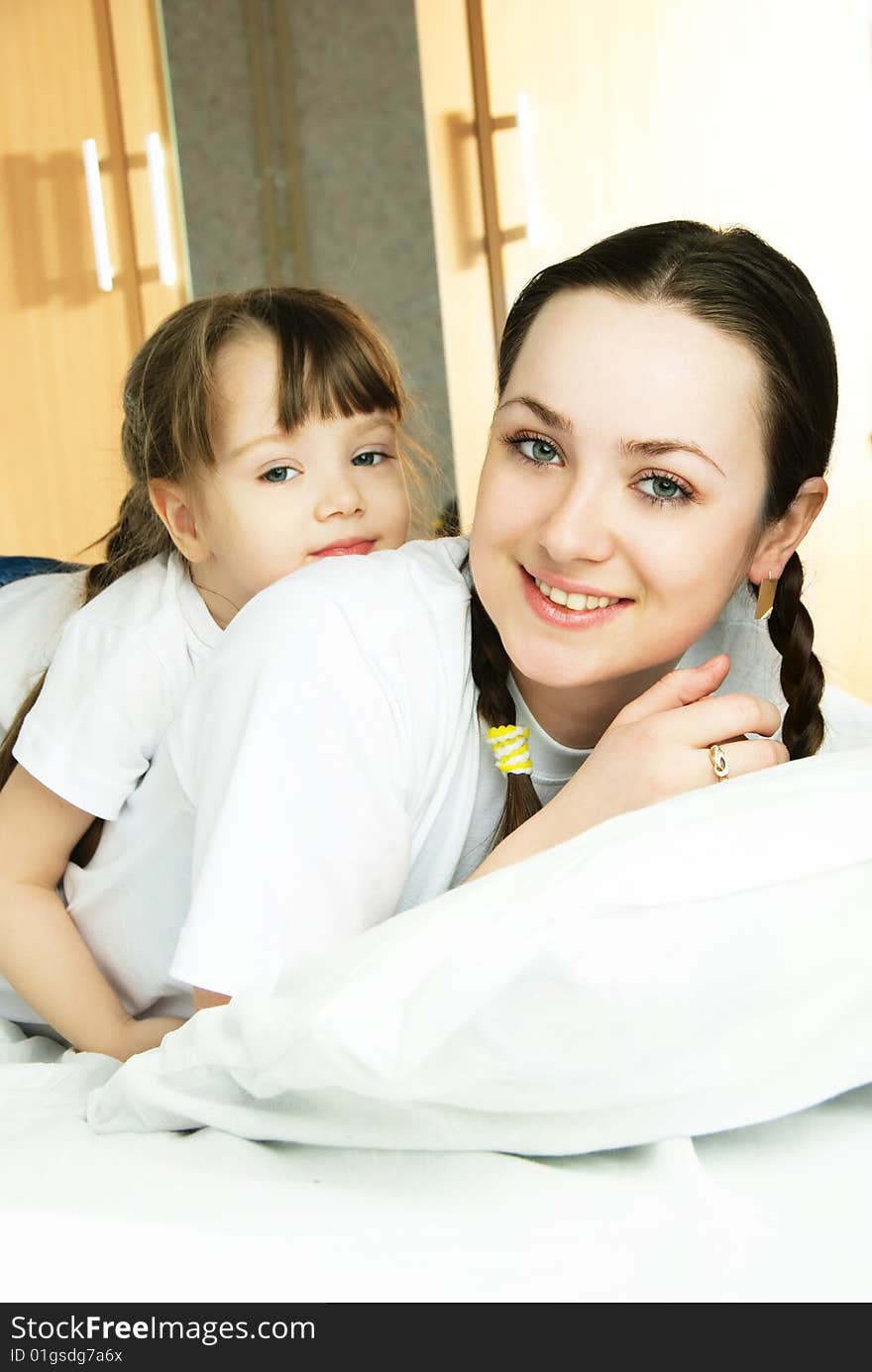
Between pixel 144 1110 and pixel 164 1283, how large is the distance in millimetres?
242

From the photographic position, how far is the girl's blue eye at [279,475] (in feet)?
4.67

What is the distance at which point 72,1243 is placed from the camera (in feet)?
1.84

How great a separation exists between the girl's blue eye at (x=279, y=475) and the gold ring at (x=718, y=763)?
0.60 meters

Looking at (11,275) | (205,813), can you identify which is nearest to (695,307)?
(205,813)

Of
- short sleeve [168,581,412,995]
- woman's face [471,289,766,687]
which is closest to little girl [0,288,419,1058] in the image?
short sleeve [168,581,412,995]

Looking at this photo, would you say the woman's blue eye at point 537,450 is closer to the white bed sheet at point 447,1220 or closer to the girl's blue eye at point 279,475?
the girl's blue eye at point 279,475

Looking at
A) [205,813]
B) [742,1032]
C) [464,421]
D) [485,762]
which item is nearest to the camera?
[742,1032]

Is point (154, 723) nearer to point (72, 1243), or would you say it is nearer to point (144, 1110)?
point (144, 1110)

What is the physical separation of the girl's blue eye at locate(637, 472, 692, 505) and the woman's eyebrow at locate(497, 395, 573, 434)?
0.07 meters

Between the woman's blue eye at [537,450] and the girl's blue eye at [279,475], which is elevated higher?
the woman's blue eye at [537,450]

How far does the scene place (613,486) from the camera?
100 cm

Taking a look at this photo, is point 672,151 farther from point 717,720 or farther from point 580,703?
point 717,720

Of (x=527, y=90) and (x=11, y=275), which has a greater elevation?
(x=527, y=90)

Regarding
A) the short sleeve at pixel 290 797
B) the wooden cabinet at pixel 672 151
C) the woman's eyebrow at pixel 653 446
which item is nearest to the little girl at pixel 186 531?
the short sleeve at pixel 290 797
